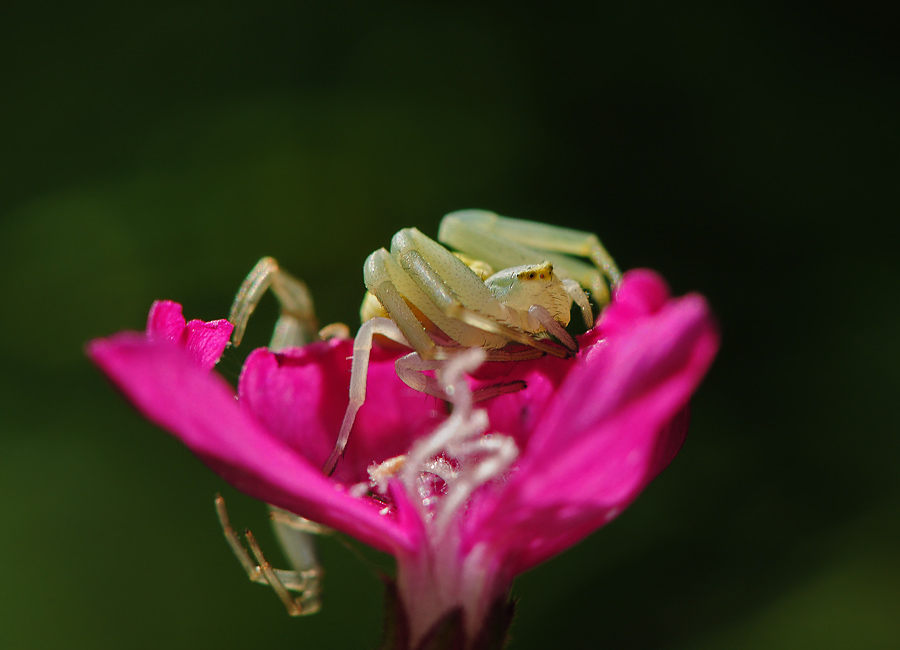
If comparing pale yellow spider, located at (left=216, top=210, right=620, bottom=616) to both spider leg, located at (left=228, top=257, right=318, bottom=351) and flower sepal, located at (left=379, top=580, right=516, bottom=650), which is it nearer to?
spider leg, located at (left=228, top=257, right=318, bottom=351)

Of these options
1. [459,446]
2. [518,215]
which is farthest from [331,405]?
[518,215]

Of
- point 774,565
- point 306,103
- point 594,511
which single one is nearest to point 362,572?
point 774,565

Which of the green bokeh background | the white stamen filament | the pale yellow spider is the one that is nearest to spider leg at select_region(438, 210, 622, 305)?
the pale yellow spider

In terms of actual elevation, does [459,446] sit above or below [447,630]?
above

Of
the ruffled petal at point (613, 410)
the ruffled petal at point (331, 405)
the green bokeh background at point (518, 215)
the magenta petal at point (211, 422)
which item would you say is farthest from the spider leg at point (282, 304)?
the green bokeh background at point (518, 215)

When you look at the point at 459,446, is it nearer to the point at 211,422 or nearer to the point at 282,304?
the point at 211,422

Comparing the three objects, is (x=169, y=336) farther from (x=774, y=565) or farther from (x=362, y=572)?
(x=774, y=565)

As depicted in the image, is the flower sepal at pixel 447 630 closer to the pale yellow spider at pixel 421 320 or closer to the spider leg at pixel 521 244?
the pale yellow spider at pixel 421 320
